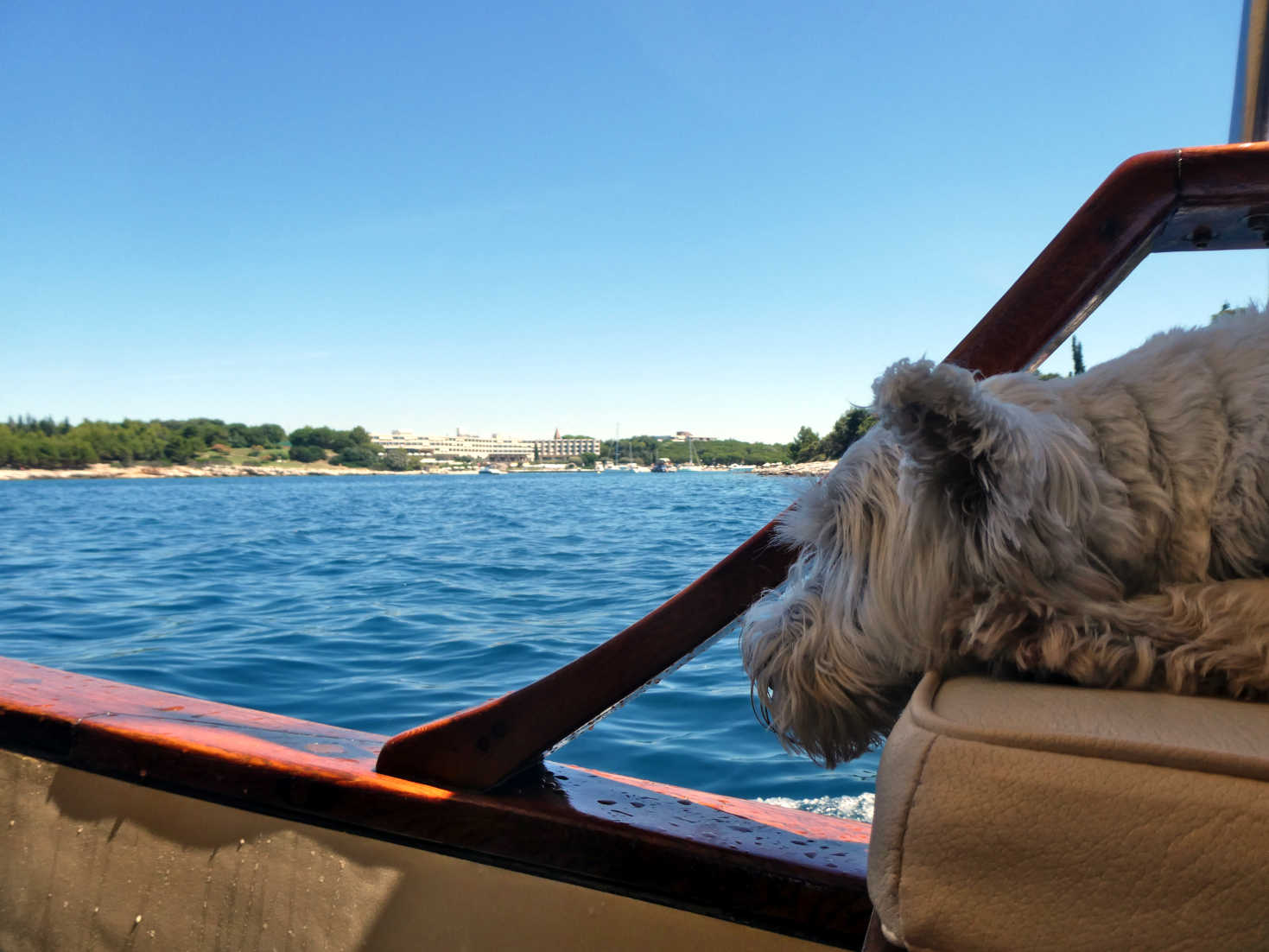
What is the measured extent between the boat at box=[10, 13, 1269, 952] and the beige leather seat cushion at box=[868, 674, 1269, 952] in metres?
0.16

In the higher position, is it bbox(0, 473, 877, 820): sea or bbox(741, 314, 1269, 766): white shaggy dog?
bbox(741, 314, 1269, 766): white shaggy dog

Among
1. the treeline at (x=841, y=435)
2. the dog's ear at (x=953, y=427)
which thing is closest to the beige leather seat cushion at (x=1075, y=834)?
the dog's ear at (x=953, y=427)

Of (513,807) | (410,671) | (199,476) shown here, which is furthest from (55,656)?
(199,476)

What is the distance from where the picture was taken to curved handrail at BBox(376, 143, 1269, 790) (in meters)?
1.13

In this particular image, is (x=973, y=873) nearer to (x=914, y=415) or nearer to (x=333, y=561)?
(x=914, y=415)

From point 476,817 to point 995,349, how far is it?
1066mm

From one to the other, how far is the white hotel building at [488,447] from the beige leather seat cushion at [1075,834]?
118 metres

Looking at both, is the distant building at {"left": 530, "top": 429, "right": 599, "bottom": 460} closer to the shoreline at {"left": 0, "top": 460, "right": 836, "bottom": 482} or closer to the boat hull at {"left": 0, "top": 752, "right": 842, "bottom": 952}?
the shoreline at {"left": 0, "top": 460, "right": 836, "bottom": 482}

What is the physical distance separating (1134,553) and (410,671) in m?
5.03

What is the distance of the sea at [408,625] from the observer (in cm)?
358

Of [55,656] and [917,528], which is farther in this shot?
[55,656]

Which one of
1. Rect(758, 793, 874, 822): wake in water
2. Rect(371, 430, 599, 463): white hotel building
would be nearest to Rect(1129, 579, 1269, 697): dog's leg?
Rect(758, 793, 874, 822): wake in water

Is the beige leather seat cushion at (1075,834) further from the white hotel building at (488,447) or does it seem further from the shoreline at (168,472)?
the white hotel building at (488,447)

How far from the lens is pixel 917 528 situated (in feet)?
2.91
